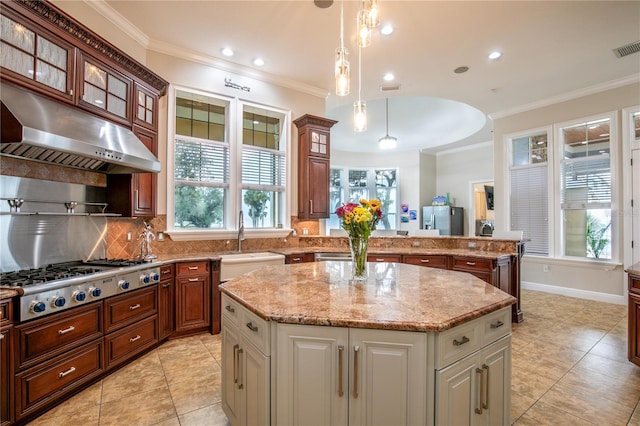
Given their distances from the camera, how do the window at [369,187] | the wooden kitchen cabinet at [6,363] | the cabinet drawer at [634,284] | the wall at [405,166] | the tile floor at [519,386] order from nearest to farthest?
the wooden kitchen cabinet at [6,363] < the tile floor at [519,386] < the cabinet drawer at [634,284] < the wall at [405,166] < the window at [369,187]

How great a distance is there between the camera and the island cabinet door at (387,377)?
1.32 m

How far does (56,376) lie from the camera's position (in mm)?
2205

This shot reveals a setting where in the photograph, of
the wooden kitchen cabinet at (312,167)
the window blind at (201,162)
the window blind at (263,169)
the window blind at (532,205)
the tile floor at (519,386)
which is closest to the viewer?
the tile floor at (519,386)

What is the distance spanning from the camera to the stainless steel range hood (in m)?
2.07

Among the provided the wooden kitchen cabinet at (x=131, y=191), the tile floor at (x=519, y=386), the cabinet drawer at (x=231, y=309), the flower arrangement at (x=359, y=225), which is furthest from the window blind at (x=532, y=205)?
the wooden kitchen cabinet at (x=131, y=191)

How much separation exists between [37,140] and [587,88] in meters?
7.15

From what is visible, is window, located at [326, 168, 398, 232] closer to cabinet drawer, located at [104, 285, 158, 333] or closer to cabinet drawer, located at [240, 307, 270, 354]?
cabinet drawer, located at [104, 285, 158, 333]

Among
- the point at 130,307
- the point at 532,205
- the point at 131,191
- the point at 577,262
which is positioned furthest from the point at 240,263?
the point at 577,262

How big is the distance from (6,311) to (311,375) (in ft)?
6.53

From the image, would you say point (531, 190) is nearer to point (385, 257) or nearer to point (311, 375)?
point (385, 257)

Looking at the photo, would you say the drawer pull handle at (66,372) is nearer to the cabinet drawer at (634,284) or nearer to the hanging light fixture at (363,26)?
the hanging light fixture at (363,26)

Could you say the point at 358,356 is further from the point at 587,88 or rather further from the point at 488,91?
the point at 587,88

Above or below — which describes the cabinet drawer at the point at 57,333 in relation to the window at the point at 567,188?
below

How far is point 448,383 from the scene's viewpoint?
136 centimetres
